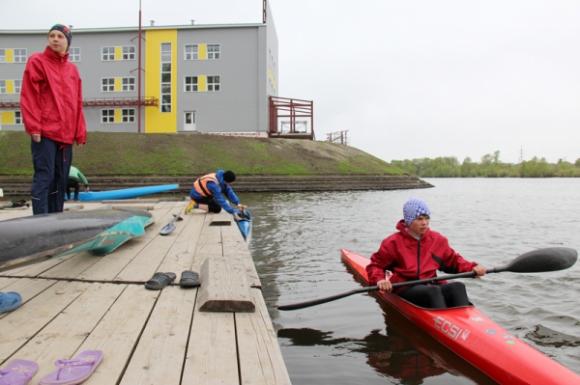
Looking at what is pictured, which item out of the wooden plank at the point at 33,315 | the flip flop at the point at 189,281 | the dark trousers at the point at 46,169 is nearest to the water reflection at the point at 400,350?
the flip flop at the point at 189,281

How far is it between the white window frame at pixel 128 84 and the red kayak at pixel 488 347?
4311 cm

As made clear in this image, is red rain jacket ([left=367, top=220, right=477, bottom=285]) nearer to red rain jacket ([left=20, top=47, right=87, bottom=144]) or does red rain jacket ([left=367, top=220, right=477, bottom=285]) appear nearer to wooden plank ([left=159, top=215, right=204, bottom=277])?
wooden plank ([left=159, top=215, right=204, bottom=277])

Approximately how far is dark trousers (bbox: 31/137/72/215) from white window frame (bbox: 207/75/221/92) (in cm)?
3902

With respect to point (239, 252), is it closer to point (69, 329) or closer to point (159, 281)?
point (159, 281)

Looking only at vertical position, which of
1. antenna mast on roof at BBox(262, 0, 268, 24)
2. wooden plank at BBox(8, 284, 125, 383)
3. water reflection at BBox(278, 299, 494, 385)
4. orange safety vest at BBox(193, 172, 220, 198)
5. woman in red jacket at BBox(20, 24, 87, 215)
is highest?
antenna mast on roof at BBox(262, 0, 268, 24)

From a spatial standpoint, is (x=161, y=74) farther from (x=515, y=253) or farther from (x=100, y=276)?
(x=100, y=276)

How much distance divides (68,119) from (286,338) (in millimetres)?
3604

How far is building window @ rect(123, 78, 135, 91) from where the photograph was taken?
146 ft

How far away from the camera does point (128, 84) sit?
44.4 meters

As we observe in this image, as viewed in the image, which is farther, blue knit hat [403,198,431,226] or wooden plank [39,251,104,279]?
blue knit hat [403,198,431,226]

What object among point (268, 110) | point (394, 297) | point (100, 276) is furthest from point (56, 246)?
point (268, 110)

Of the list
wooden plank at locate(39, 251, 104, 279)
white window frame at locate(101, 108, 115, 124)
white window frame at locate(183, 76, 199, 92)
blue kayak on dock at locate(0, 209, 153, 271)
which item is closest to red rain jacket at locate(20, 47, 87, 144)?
blue kayak on dock at locate(0, 209, 153, 271)

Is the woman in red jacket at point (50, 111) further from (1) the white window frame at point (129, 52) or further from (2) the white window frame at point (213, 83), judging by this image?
(1) the white window frame at point (129, 52)

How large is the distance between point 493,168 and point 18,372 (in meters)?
119
